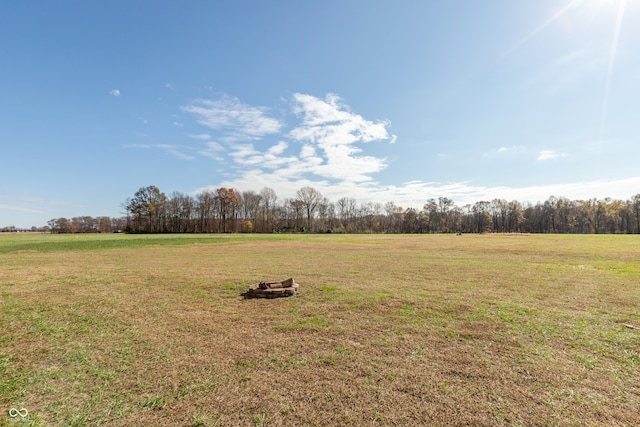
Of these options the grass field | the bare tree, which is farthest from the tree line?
the grass field

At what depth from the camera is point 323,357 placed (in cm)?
541

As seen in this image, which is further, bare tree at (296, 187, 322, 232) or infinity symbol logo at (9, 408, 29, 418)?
bare tree at (296, 187, 322, 232)

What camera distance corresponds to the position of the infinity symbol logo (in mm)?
3739

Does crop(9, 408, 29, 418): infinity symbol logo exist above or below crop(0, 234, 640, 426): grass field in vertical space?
above

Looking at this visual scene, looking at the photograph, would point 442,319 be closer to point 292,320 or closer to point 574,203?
point 292,320

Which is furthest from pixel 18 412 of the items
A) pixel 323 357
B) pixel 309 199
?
pixel 309 199

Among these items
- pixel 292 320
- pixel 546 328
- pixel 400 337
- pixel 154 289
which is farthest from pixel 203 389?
pixel 154 289

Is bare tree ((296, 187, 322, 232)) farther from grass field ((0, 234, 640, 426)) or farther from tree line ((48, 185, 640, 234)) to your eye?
grass field ((0, 234, 640, 426))

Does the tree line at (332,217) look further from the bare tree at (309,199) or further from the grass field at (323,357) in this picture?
the grass field at (323,357)

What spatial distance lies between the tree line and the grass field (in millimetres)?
85379

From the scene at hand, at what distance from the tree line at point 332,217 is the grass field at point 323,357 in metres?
85.4

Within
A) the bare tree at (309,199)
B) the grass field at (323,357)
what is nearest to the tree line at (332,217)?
the bare tree at (309,199)

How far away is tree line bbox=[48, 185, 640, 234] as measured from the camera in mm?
91625

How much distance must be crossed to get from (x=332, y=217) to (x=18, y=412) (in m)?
113
